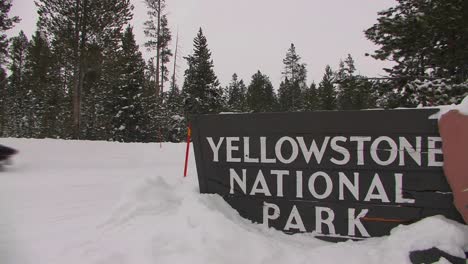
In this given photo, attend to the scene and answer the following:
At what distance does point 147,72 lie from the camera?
47.0m

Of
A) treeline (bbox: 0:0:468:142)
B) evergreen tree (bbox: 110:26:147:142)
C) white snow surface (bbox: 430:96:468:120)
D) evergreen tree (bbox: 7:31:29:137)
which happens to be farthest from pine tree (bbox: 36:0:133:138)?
evergreen tree (bbox: 7:31:29:137)

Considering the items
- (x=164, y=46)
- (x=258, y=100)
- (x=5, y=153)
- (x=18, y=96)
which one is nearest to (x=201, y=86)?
(x=164, y=46)

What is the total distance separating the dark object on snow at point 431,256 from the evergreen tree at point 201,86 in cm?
3429

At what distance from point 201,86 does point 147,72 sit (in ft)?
39.7

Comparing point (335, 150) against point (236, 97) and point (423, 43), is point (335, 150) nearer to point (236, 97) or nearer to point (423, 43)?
point (423, 43)

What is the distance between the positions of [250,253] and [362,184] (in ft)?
5.26

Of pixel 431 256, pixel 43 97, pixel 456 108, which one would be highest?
pixel 43 97

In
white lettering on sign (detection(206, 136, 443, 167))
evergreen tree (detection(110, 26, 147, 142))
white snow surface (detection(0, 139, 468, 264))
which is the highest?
evergreen tree (detection(110, 26, 147, 142))

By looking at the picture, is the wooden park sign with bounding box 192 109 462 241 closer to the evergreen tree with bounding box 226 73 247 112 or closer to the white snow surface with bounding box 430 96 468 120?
the white snow surface with bounding box 430 96 468 120

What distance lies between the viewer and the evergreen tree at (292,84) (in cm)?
6719

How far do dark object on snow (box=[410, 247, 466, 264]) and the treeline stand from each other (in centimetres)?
657

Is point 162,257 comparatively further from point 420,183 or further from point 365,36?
point 365,36

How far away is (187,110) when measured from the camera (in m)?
38.3

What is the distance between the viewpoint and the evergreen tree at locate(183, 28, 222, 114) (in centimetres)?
3750
